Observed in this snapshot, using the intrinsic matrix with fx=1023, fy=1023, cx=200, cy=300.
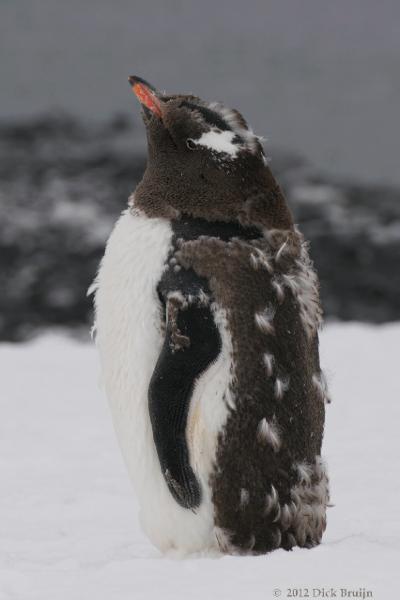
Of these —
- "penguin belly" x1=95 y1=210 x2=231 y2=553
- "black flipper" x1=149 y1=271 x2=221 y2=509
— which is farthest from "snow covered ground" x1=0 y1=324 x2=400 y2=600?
"black flipper" x1=149 y1=271 x2=221 y2=509

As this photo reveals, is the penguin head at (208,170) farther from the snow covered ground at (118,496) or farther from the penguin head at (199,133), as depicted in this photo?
the snow covered ground at (118,496)

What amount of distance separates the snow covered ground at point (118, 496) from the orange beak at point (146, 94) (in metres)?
1.02

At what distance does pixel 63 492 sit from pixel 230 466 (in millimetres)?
1840

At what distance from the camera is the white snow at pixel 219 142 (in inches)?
121

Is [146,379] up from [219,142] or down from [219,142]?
down

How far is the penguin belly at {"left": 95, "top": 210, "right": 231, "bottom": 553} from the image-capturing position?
2.96 metres

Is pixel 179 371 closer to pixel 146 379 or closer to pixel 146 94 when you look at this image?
pixel 146 379

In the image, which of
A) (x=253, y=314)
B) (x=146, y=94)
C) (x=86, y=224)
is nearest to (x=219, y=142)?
(x=146, y=94)

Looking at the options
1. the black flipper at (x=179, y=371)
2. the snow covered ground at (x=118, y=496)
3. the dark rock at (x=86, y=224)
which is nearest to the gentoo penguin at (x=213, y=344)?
the black flipper at (x=179, y=371)

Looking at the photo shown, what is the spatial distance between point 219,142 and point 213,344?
626 mm

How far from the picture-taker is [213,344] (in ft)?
9.56

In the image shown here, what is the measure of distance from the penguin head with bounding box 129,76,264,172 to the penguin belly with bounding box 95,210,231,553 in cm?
23

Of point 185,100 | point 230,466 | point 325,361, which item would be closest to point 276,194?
point 185,100

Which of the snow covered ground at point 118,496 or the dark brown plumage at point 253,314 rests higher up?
the dark brown plumage at point 253,314
